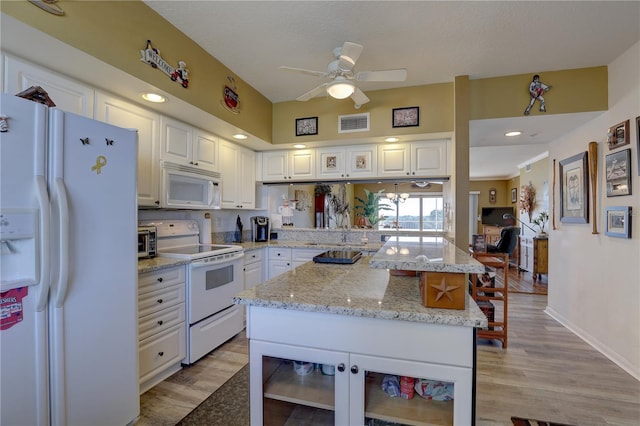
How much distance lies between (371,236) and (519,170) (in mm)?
5918

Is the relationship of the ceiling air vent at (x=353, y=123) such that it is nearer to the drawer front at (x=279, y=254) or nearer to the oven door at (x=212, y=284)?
the drawer front at (x=279, y=254)

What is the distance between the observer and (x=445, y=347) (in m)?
1.06

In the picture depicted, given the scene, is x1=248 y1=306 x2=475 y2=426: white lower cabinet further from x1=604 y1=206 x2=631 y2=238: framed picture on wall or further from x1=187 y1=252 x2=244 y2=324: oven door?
x1=604 y1=206 x2=631 y2=238: framed picture on wall

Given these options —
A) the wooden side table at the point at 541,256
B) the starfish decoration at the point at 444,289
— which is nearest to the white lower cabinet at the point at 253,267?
the starfish decoration at the point at 444,289

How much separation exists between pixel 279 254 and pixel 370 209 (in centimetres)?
147

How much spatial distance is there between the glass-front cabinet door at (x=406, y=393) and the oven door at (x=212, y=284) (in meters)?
1.71

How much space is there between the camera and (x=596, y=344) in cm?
279

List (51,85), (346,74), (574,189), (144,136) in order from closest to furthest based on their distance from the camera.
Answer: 1. (51,85)
2. (346,74)
3. (144,136)
4. (574,189)

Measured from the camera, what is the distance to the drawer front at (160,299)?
2006mm

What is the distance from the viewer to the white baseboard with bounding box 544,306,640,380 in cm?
234

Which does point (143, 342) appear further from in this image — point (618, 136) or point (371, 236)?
point (618, 136)

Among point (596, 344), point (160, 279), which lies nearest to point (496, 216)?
point (596, 344)

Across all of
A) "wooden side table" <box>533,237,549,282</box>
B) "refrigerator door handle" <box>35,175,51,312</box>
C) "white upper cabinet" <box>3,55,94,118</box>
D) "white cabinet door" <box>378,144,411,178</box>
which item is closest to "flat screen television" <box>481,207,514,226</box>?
"wooden side table" <box>533,237,549,282</box>

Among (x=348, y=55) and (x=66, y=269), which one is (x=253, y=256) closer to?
(x=66, y=269)
